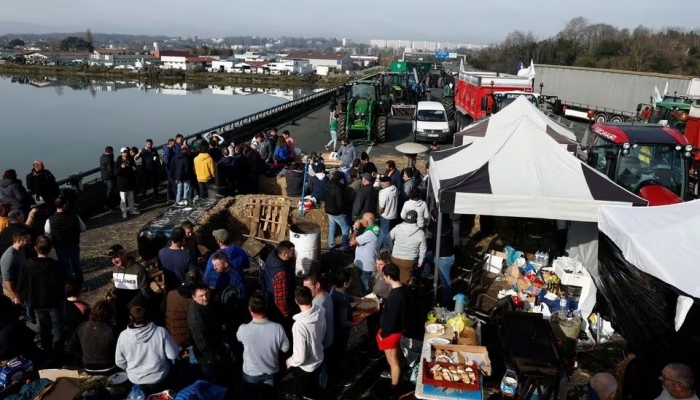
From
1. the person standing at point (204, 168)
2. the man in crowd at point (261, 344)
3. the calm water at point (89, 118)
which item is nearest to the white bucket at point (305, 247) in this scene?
the man in crowd at point (261, 344)

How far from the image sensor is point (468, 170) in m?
7.74

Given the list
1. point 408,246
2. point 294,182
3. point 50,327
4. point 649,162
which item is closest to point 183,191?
point 294,182

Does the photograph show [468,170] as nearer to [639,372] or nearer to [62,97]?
[639,372]

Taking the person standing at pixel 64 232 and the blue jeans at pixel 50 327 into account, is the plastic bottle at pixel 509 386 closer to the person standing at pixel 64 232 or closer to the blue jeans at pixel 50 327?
the blue jeans at pixel 50 327

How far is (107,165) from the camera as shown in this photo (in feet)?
34.8

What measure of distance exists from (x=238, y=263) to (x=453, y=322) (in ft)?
8.58

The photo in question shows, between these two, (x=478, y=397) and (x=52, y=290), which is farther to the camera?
(x=52, y=290)

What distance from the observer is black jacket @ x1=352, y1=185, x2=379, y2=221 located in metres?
8.59

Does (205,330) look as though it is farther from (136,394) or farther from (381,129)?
(381,129)

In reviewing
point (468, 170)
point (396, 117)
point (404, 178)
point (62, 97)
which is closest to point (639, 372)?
point (468, 170)

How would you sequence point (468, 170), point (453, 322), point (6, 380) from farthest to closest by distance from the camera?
point (468, 170), point (453, 322), point (6, 380)

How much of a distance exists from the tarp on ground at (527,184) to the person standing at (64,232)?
503 cm

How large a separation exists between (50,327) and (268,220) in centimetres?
469

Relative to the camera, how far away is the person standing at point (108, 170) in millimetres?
10484
